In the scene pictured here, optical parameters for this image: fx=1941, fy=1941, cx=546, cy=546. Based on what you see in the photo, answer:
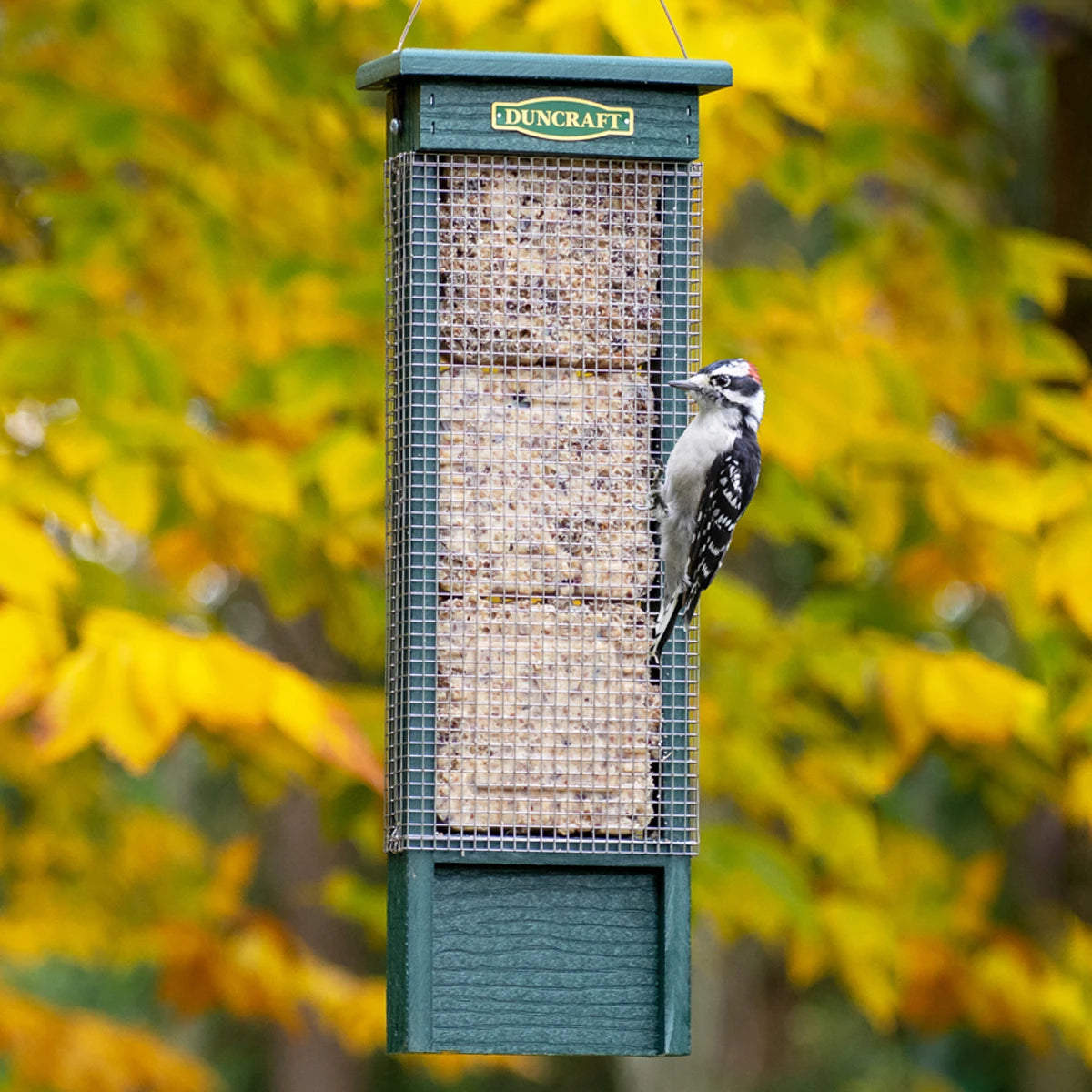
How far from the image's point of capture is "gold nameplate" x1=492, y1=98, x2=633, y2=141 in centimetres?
377

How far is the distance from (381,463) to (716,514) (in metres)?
1.63

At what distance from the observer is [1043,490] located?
5.39 metres

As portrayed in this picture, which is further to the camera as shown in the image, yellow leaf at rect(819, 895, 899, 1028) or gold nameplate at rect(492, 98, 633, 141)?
yellow leaf at rect(819, 895, 899, 1028)

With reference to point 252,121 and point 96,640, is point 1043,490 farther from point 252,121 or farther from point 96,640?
point 252,121

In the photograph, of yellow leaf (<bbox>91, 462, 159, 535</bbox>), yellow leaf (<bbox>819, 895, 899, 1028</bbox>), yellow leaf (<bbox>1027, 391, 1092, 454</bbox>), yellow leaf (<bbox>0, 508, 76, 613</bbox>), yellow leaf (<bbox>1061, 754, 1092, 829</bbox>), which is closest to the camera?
yellow leaf (<bbox>0, 508, 76, 613</bbox>)

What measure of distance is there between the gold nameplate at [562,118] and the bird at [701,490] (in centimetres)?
52

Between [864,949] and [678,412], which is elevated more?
[678,412]

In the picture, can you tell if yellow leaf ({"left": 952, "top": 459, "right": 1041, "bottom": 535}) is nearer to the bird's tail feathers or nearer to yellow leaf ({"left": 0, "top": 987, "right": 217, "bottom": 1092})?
the bird's tail feathers

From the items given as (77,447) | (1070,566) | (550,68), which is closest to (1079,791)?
(1070,566)

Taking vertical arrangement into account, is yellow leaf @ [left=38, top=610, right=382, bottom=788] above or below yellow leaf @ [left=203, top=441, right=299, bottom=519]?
below

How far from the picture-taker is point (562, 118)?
379cm

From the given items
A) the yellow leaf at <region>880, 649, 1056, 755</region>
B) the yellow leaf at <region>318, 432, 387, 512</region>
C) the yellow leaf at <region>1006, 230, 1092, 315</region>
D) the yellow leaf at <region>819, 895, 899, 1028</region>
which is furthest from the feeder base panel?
the yellow leaf at <region>819, 895, 899, 1028</region>

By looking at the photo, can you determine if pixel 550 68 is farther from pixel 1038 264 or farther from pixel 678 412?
pixel 1038 264

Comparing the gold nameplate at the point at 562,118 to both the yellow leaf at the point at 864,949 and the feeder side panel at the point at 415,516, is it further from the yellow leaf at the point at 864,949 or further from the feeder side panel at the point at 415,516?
the yellow leaf at the point at 864,949
